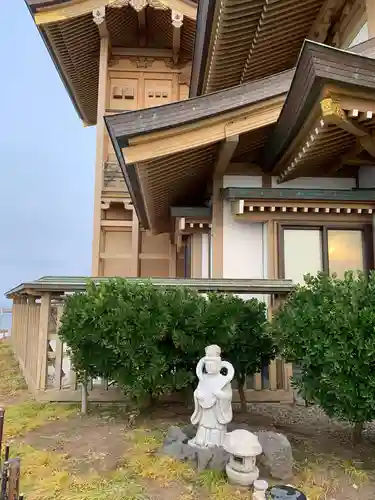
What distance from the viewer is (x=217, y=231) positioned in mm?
7848

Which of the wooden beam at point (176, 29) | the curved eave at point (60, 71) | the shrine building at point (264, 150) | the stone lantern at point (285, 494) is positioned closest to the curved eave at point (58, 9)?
the curved eave at point (60, 71)

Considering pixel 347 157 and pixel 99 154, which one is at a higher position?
pixel 99 154

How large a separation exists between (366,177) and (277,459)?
18.3 feet

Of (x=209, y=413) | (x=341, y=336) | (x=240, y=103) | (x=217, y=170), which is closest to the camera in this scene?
(x=341, y=336)

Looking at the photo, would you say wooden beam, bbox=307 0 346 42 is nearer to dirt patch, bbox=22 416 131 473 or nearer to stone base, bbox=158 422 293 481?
stone base, bbox=158 422 293 481

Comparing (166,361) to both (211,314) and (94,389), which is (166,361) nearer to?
(211,314)

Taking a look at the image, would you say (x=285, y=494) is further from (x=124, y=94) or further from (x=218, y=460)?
(x=124, y=94)

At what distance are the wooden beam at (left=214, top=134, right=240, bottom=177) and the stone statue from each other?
363 cm

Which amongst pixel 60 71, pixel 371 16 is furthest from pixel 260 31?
pixel 60 71

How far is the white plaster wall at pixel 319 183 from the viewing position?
314 inches

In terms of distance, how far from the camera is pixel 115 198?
13.7 meters

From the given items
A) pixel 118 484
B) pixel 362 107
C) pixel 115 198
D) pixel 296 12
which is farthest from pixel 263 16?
pixel 115 198

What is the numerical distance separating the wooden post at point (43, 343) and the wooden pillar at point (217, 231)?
9.77 feet

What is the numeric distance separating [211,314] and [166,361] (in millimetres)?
705
